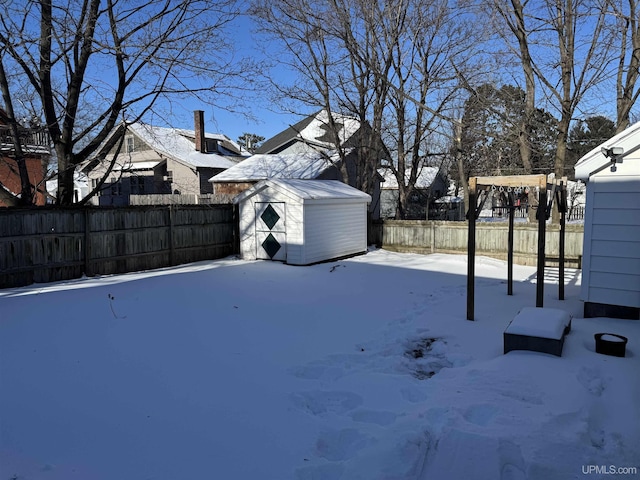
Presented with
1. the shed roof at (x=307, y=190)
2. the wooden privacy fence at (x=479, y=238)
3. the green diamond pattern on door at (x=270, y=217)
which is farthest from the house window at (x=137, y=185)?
the green diamond pattern on door at (x=270, y=217)

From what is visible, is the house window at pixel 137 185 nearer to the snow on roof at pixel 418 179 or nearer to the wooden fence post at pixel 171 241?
the snow on roof at pixel 418 179

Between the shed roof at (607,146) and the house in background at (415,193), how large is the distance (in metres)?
20.0

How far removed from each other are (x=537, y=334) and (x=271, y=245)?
28.2 feet

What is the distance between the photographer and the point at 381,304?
775 centimetres

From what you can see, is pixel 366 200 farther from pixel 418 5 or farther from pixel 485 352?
pixel 485 352

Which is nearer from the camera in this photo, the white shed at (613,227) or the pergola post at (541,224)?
the white shed at (613,227)

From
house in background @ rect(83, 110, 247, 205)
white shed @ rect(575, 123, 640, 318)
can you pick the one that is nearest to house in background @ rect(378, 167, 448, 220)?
house in background @ rect(83, 110, 247, 205)

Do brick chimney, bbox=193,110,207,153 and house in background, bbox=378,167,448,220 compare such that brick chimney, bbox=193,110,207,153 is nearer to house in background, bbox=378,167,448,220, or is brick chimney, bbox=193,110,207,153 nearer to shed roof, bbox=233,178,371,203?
house in background, bbox=378,167,448,220

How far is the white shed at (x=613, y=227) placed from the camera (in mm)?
6043

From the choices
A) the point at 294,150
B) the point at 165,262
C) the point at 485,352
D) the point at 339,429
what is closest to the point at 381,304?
the point at 485,352

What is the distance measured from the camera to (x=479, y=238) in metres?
13.6

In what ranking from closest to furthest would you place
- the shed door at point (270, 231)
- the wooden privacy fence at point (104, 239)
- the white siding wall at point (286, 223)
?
the wooden privacy fence at point (104, 239) < the white siding wall at point (286, 223) < the shed door at point (270, 231)

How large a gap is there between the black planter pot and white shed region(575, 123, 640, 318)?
183cm

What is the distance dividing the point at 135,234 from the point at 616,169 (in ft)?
31.2
